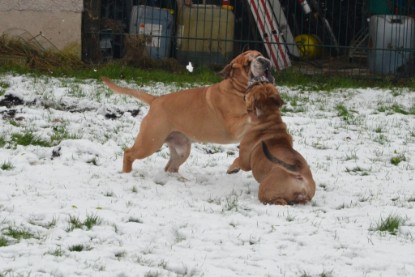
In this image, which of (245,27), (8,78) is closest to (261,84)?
(8,78)

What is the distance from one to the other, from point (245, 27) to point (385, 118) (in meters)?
5.00

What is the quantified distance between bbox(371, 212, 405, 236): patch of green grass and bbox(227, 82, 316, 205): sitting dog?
70 cm

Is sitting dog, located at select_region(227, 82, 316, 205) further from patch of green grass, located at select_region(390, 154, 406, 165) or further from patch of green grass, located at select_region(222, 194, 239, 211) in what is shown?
patch of green grass, located at select_region(390, 154, 406, 165)

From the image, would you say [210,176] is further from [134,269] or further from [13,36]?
[13,36]

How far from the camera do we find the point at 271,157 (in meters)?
5.61

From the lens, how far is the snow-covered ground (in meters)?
4.22

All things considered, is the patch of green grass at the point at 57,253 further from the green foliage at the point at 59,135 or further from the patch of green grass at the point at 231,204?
the green foliage at the point at 59,135

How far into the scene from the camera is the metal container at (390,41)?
41.0ft

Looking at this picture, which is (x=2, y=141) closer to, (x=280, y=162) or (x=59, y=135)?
(x=59, y=135)

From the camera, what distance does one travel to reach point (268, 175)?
5.53 m

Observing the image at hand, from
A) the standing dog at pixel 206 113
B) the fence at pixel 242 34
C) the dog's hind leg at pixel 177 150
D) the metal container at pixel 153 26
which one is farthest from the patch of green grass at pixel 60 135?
the metal container at pixel 153 26

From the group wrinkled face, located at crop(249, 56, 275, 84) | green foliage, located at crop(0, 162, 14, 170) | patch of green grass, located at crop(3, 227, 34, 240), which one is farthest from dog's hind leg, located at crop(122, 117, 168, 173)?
patch of green grass, located at crop(3, 227, 34, 240)

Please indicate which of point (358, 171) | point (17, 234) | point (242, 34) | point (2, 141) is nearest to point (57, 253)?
point (17, 234)

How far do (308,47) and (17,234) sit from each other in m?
9.66
